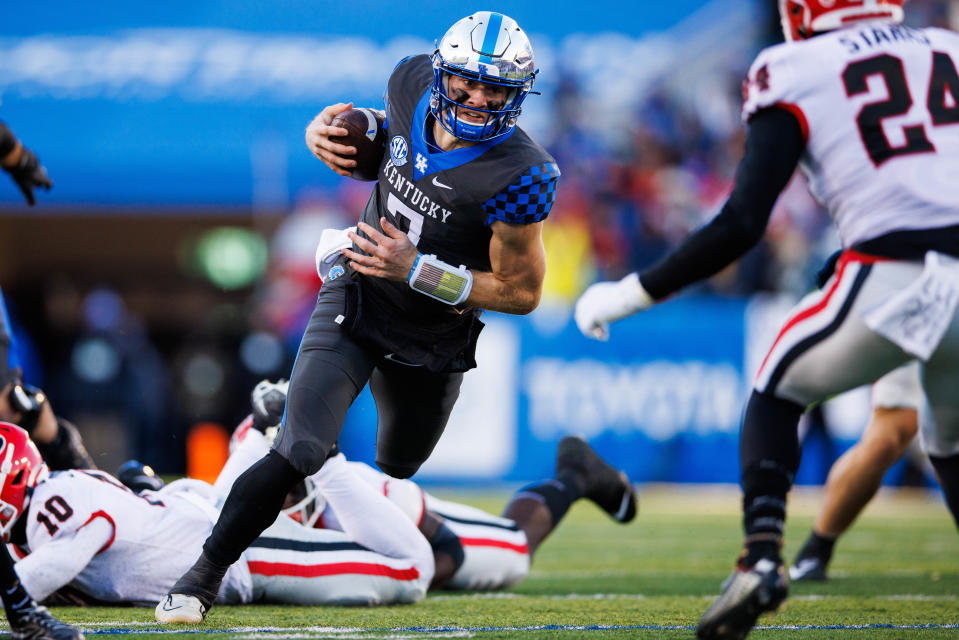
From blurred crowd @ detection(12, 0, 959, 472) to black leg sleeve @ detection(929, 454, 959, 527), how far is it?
7.19 meters

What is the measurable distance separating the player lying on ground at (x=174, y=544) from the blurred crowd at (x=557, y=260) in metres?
6.39

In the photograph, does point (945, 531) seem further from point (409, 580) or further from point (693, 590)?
point (409, 580)

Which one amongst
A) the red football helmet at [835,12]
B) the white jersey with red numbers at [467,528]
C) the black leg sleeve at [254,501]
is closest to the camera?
the red football helmet at [835,12]

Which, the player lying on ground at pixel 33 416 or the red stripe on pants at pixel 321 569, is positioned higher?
the player lying on ground at pixel 33 416

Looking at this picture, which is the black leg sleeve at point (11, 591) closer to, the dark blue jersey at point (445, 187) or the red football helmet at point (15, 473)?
the red football helmet at point (15, 473)

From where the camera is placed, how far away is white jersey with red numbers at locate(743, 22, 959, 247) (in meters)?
2.91

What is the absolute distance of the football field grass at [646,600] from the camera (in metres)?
3.51

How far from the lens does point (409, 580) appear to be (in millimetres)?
4195

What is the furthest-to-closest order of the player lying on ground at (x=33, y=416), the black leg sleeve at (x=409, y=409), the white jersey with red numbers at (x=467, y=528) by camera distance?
the player lying on ground at (x=33, y=416), the white jersey with red numbers at (x=467, y=528), the black leg sleeve at (x=409, y=409)

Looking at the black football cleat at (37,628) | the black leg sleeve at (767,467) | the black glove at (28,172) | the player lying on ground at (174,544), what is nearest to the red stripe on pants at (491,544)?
the player lying on ground at (174,544)

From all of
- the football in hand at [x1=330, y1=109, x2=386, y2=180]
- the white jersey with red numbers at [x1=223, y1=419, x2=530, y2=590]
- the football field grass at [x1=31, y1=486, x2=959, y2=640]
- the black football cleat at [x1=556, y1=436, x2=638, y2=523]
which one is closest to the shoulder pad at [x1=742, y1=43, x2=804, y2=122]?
the football in hand at [x1=330, y1=109, x2=386, y2=180]

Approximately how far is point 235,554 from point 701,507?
6293 mm

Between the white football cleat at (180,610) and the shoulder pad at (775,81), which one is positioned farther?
the white football cleat at (180,610)

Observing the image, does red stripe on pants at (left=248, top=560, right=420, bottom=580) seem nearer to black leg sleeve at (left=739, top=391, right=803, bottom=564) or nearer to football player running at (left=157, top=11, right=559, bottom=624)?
football player running at (left=157, top=11, right=559, bottom=624)
